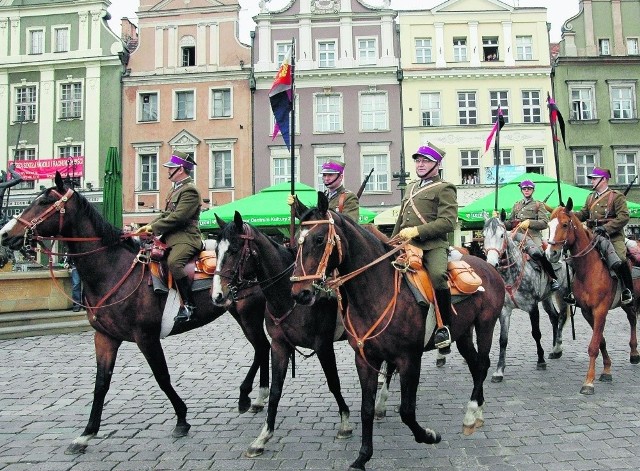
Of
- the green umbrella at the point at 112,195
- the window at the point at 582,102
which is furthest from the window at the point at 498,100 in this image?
the green umbrella at the point at 112,195

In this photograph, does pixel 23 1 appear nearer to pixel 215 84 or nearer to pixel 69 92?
pixel 69 92

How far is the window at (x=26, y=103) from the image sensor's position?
31.8 meters

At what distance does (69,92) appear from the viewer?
104ft

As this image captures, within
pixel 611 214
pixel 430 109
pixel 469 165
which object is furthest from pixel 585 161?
pixel 611 214

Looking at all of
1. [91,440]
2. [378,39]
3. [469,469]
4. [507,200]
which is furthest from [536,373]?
[378,39]

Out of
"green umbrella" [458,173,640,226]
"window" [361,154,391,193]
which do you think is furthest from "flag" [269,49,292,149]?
"window" [361,154,391,193]

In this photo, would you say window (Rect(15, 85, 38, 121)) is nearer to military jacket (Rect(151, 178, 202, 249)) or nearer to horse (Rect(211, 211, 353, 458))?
military jacket (Rect(151, 178, 202, 249))

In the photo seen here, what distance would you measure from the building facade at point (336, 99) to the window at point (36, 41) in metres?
12.6

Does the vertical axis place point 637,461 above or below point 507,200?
below

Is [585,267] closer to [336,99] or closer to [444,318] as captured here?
[444,318]

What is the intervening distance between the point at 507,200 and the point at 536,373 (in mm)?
8571

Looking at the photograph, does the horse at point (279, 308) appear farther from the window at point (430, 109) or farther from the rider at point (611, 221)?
the window at point (430, 109)

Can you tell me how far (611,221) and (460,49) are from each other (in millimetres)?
24966

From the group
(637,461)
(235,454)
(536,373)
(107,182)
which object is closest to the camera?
(637,461)
